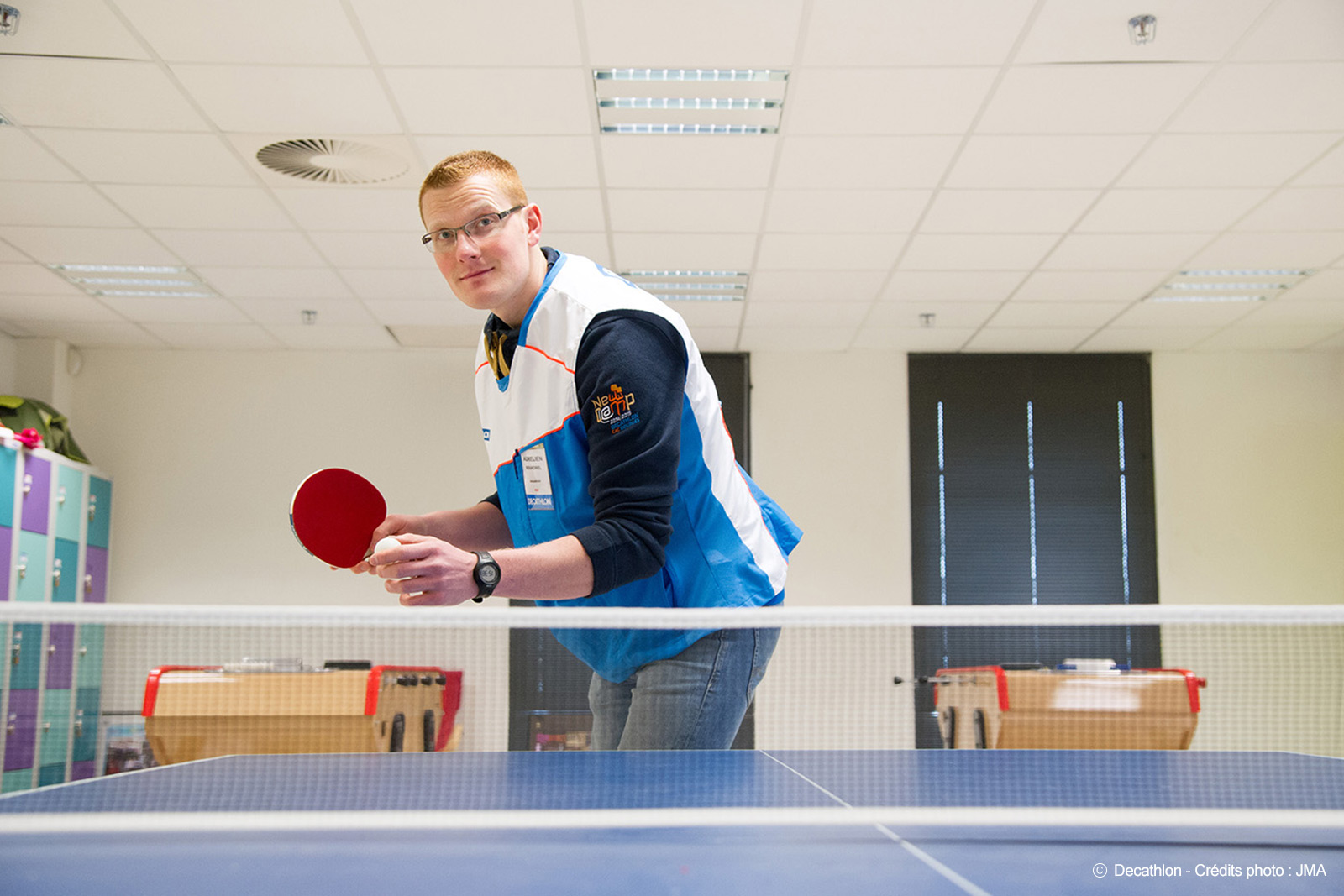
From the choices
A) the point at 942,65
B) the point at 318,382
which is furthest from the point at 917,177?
the point at 318,382

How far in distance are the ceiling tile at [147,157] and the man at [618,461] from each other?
337 cm

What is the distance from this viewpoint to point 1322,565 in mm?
7785

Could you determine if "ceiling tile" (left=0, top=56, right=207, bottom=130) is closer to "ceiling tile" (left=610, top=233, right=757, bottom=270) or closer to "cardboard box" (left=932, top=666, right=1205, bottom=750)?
"ceiling tile" (left=610, top=233, right=757, bottom=270)

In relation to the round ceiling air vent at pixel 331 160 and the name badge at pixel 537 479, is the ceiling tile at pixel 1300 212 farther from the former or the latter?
the name badge at pixel 537 479

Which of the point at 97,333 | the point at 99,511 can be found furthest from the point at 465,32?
the point at 99,511

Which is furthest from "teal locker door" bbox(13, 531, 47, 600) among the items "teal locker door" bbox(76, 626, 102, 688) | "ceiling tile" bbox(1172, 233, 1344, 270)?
"ceiling tile" bbox(1172, 233, 1344, 270)

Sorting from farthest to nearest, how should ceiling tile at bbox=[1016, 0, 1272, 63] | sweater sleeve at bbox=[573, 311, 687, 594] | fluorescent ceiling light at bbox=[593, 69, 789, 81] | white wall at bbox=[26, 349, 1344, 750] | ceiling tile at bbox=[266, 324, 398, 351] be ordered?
1. white wall at bbox=[26, 349, 1344, 750]
2. ceiling tile at bbox=[266, 324, 398, 351]
3. fluorescent ceiling light at bbox=[593, 69, 789, 81]
4. ceiling tile at bbox=[1016, 0, 1272, 63]
5. sweater sleeve at bbox=[573, 311, 687, 594]

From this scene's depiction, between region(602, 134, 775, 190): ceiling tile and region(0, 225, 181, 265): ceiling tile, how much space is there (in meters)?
2.55

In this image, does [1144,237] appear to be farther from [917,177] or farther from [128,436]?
[128,436]

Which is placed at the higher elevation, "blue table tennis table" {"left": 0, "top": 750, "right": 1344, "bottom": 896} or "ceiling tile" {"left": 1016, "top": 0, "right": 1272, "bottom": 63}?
"ceiling tile" {"left": 1016, "top": 0, "right": 1272, "bottom": 63}

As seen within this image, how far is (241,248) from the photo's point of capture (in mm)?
5785

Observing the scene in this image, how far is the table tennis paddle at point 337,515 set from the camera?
70.9 inches

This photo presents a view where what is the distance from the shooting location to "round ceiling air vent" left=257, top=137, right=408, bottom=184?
4562 millimetres

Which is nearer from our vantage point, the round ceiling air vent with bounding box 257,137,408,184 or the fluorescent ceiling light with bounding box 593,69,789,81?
the fluorescent ceiling light with bounding box 593,69,789,81
